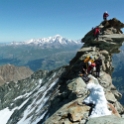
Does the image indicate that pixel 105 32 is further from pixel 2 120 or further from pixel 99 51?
pixel 2 120

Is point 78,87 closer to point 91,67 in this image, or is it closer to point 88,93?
point 88,93

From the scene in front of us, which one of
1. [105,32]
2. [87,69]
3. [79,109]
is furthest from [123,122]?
[105,32]

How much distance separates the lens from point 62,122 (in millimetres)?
17688

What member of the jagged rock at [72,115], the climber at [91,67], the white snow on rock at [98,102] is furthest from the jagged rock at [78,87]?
the jagged rock at [72,115]

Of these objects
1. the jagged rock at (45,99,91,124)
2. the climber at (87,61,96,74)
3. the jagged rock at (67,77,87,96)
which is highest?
the climber at (87,61,96,74)

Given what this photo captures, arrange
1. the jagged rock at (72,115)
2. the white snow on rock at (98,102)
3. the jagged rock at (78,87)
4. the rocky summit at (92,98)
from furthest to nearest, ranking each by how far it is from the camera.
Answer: the jagged rock at (78,87) → the jagged rock at (72,115) → the rocky summit at (92,98) → the white snow on rock at (98,102)

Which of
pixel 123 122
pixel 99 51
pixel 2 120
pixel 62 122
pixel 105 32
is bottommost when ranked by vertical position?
pixel 2 120

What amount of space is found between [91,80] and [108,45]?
20.6 metres

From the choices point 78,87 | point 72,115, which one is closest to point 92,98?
point 72,115

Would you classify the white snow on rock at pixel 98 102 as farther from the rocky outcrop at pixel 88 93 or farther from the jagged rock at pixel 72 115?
the jagged rock at pixel 72 115

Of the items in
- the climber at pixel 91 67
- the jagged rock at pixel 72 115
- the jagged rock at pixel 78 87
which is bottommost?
the jagged rock at pixel 72 115

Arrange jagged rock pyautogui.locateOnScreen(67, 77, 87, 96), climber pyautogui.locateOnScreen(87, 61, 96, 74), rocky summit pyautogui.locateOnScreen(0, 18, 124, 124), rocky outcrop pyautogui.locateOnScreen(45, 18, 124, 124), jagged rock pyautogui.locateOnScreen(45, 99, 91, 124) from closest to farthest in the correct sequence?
1. rocky summit pyautogui.locateOnScreen(0, 18, 124, 124)
2. rocky outcrop pyautogui.locateOnScreen(45, 18, 124, 124)
3. jagged rock pyautogui.locateOnScreen(45, 99, 91, 124)
4. jagged rock pyautogui.locateOnScreen(67, 77, 87, 96)
5. climber pyautogui.locateOnScreen(87, 61, 96, 74)

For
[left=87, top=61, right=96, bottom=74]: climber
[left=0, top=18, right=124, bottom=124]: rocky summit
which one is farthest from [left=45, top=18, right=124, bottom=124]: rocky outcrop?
[left=87, top=61, right=96, bottom=74]: climber

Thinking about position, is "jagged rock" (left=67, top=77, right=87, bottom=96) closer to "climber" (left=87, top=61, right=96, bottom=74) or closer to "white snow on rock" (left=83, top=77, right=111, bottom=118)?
"climber" (left=87, top=61, right=96, bottom=74)
